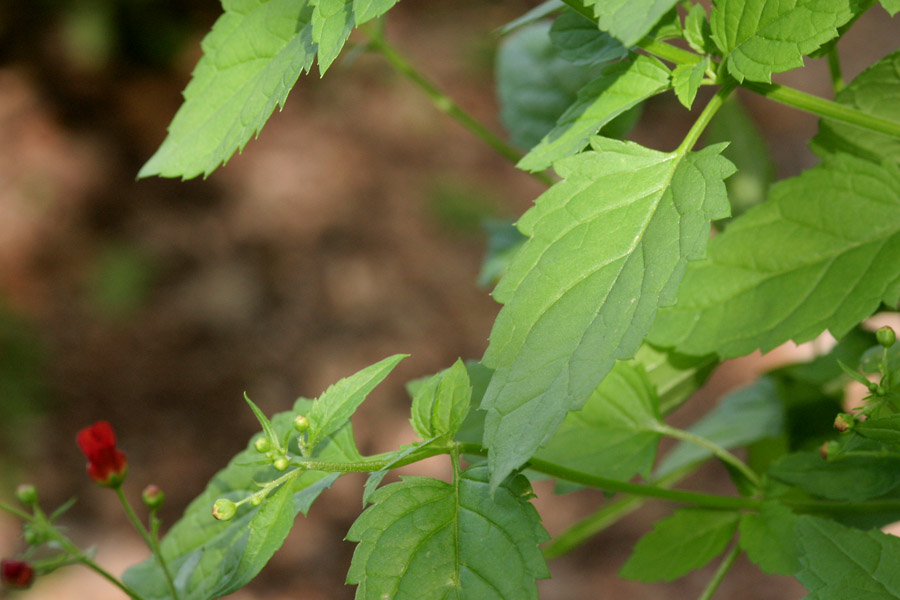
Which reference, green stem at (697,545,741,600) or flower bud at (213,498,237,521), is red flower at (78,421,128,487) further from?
green stem at (697,545,741,600)

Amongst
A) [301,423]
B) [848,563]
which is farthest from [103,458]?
[848,563]

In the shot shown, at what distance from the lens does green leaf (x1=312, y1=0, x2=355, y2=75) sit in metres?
0.76

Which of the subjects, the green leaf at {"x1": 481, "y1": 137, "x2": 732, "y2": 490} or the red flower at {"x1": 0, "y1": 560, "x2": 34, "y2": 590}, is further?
the red flower at {"x1": 0, "y1": 560, "x2": 34, "y2": 590}

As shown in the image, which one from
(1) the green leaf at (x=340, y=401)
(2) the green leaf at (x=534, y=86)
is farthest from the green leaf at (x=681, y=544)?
(2) the green leaf at (x=534, y=86)

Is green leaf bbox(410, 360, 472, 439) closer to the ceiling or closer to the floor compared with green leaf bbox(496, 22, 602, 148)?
closer to the floor

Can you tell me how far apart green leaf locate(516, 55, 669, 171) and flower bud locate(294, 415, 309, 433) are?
1.00 ft

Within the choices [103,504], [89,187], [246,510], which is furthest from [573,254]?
[89,187]

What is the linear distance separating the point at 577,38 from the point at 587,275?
0.26 meters

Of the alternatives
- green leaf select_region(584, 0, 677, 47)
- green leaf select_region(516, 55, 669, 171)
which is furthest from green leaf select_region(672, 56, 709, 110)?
green leaf select_region(584, 0, 677, 47)

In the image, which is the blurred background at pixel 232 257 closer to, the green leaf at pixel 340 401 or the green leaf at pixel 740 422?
A: the green leaf at pixel 740 422

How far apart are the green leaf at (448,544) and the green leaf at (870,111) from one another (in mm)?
529

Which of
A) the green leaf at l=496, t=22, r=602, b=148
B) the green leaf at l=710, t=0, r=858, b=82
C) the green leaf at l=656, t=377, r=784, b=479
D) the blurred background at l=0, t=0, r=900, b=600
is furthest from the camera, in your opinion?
the blurred background at l=0, t=0, r=900, b=600

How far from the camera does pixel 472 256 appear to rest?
4.30 metres

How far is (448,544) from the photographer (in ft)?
2.52
